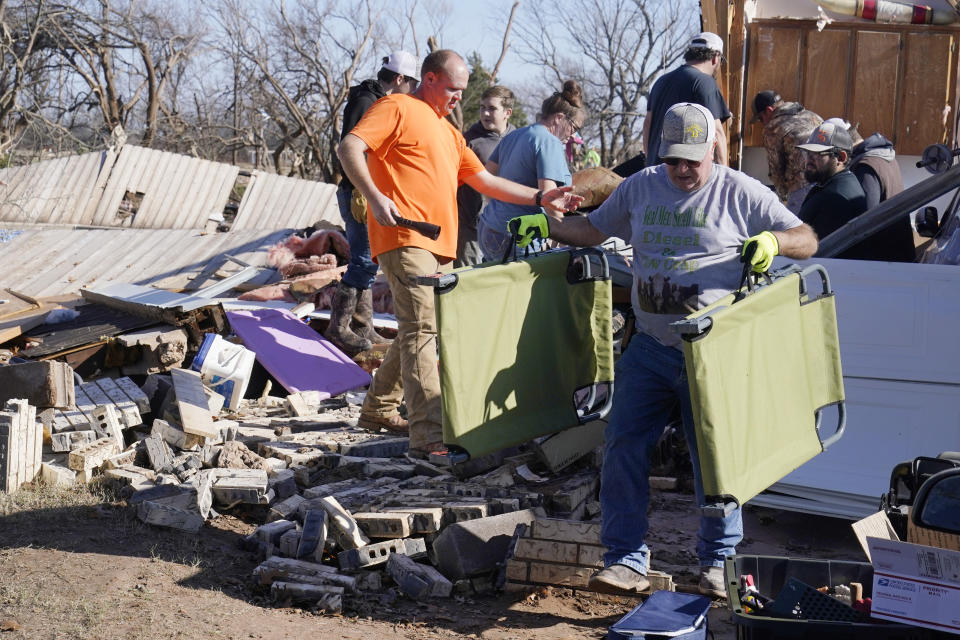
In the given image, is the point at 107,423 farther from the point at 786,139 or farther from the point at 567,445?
the point at 786,139

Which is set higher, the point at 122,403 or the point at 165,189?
the point at 165,189

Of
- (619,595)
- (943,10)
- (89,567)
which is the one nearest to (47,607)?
(89,567)

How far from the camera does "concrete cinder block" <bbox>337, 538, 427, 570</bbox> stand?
4578mm

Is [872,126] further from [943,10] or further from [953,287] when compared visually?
[953,287]

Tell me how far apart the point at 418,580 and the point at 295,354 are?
13.1ft

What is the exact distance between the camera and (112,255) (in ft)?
37.1

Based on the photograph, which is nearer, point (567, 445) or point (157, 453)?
point (567, 445)

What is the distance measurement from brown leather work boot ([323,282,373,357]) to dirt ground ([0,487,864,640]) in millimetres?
3023

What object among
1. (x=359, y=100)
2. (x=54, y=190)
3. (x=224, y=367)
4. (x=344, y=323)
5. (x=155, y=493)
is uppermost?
(x=54, y=190)

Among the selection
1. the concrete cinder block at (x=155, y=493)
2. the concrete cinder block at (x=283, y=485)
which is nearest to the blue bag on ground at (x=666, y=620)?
the concrete cinder block at (x=283, y=485)

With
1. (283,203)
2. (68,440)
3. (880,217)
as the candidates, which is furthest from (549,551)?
(283,203)

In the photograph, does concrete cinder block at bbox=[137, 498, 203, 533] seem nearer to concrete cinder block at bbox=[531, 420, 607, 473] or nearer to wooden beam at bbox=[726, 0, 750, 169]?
concrete cinder block at bbox=[531, 420, 607, 473]

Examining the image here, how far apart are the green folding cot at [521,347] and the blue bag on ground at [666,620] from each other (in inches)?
37.0

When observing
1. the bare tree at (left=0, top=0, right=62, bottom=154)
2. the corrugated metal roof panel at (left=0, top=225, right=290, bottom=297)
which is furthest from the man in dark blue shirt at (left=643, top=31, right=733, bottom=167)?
the bare tree at (left=0, top=0, right=62, bottom=154)
